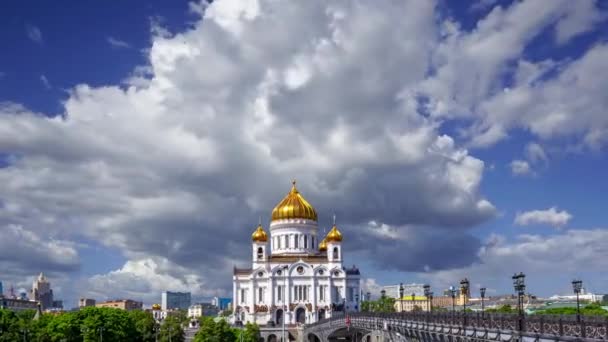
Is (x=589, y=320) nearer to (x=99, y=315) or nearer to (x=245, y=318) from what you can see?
(x=99, y=315)

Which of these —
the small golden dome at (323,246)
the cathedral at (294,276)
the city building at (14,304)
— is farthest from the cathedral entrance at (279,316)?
the city building at (14,304)

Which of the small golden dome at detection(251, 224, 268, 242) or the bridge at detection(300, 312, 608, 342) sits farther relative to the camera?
the small golden dome at detection(251, 224, 268, 242)

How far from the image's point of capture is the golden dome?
12175 cm

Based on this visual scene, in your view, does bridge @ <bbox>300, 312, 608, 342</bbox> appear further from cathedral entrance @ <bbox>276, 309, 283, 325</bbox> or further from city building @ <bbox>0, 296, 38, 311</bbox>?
city building @ <bbox>0, 296, 38, 311</bbox>

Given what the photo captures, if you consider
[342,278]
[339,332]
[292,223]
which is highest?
[292,223]

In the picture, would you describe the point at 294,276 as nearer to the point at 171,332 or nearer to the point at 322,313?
the point at 322,313

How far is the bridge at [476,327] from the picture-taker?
32031mm

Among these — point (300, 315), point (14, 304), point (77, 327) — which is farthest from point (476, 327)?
point (14, 304)

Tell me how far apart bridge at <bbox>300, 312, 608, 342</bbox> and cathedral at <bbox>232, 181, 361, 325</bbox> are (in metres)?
26.6

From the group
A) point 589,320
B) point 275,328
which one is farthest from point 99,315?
point 589,320

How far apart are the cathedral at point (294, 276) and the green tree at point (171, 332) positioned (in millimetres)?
18273

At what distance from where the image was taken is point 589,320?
31594mm

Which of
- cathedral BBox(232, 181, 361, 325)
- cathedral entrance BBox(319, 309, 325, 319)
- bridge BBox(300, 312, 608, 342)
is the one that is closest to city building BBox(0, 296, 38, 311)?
cathedral BBox(232, 181, 361, 325)

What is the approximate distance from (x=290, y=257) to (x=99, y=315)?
38908mm
